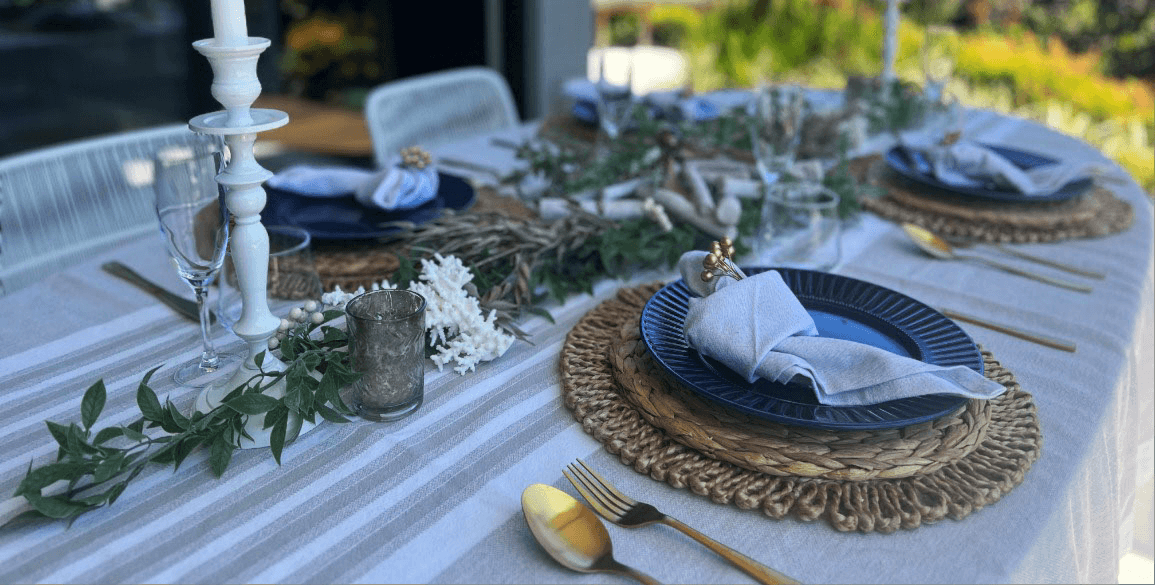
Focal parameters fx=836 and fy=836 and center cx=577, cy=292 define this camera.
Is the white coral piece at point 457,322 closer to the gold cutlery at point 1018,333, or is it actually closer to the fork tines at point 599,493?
the fork tines at point 599,493

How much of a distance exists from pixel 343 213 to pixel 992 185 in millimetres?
953

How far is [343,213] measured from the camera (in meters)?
1.11

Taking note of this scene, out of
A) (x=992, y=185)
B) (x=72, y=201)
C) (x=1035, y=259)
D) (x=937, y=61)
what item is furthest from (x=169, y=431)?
(x=937, y=61)

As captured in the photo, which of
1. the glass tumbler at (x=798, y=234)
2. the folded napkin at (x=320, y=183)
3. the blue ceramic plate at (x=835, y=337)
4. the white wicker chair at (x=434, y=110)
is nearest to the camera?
the blue ceramic plate at (x=835, y=337)

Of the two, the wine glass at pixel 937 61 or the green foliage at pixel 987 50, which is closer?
the wine glass at pixel 937 61

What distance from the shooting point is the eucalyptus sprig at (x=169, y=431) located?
58 cm

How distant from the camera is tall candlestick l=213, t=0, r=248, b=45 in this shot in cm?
63

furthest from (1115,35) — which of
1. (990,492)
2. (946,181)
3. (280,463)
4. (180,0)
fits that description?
(280,463)

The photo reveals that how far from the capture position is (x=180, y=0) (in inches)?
119

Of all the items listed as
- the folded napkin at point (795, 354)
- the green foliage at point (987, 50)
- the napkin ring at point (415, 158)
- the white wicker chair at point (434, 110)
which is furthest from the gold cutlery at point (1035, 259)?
the green foliage at point (987, 50)

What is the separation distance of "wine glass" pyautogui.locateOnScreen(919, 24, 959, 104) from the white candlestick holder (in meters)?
1.41

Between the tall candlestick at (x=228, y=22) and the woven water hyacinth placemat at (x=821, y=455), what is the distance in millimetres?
398

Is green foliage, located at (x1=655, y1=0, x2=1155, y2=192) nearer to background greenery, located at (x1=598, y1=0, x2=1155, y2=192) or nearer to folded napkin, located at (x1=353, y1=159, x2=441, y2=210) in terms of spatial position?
background greenery, located at (x1=598, y1=0, x2=1155, y2=192)

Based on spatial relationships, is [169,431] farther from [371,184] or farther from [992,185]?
[992,185]
